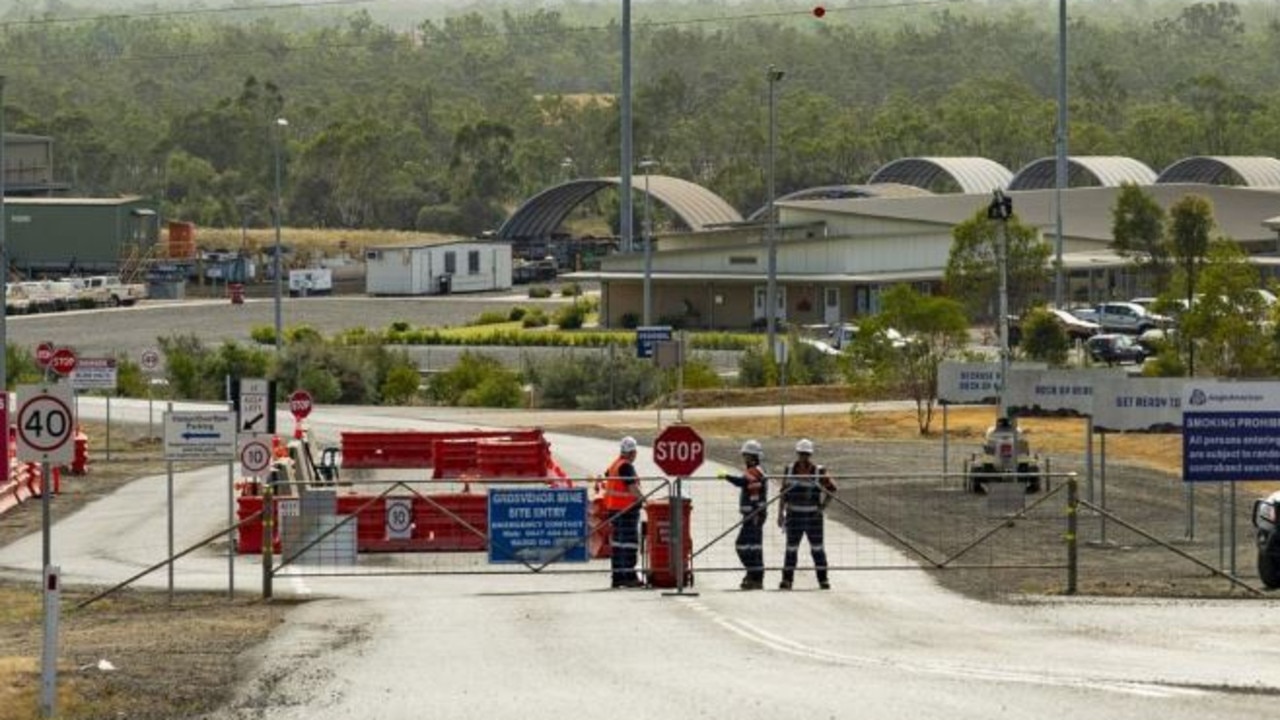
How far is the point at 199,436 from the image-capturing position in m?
27.3

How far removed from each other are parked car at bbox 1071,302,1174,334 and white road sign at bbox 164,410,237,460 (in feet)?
182

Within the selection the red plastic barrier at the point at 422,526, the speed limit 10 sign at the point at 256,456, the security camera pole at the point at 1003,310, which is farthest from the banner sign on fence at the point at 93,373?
the speed limit 10 sign at the point at 256,456

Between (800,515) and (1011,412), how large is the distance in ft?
33.2

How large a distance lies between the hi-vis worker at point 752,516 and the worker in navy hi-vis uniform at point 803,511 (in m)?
0.25

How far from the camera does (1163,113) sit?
545ft

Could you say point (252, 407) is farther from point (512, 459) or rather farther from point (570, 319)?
point (570, 319)

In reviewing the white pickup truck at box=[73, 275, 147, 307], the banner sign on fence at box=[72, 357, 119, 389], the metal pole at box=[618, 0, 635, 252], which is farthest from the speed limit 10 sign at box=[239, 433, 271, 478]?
the white pickup truck at box=[73, 275, 147, 307]

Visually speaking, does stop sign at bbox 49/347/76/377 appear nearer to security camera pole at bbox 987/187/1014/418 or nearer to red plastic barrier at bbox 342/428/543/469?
red plastic barrier at bbox 342/428/543/469

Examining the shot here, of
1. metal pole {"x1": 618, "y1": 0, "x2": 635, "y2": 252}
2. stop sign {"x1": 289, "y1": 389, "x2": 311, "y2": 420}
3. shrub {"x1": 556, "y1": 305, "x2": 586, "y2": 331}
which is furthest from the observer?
shrub {"x1": 556, "y1": 305, "x2": 586, "y2": 331}

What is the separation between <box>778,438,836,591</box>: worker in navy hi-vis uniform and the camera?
2677 cm

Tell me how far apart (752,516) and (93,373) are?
77.9ft

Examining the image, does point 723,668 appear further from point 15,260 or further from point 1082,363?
point 15,260

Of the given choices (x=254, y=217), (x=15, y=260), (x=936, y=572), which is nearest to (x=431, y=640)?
(x=936, y=572)

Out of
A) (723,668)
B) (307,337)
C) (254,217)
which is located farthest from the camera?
(254,217)
